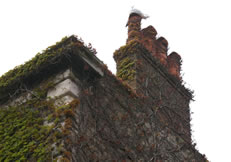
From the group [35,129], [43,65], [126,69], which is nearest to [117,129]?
[35,129]

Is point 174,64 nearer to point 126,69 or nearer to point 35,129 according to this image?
point 126,69

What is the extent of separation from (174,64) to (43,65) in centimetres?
419

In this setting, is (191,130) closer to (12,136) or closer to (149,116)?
(149,116)

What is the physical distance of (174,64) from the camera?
891cm

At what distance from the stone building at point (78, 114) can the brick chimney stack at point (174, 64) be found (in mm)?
1510

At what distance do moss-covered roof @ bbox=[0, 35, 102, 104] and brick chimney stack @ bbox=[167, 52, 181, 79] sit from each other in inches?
140

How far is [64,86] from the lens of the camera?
5207 mm

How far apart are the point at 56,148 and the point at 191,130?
4.44 metres

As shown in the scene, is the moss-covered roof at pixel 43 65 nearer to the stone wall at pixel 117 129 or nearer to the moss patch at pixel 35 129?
the moss patch at pixel 35 129

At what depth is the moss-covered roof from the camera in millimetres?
5367

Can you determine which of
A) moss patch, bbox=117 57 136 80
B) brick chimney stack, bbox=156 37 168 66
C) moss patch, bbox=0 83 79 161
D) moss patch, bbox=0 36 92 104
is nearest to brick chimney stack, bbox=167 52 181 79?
brick chimney stack, bbox=156 37 168 66

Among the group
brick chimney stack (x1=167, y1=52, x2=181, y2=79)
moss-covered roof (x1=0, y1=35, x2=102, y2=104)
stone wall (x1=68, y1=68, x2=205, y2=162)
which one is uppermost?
brick chimney stack (x1=167, y1=52, x2=181, y2=79)

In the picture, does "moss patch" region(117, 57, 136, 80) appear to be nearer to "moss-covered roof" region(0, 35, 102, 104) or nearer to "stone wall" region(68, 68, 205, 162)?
"stone wall" region(68, 68, 205, 162)

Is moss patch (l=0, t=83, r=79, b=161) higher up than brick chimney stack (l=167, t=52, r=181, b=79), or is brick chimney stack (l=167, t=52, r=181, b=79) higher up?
brick chimney stack (l=167, t=52, r=181, b=79)
